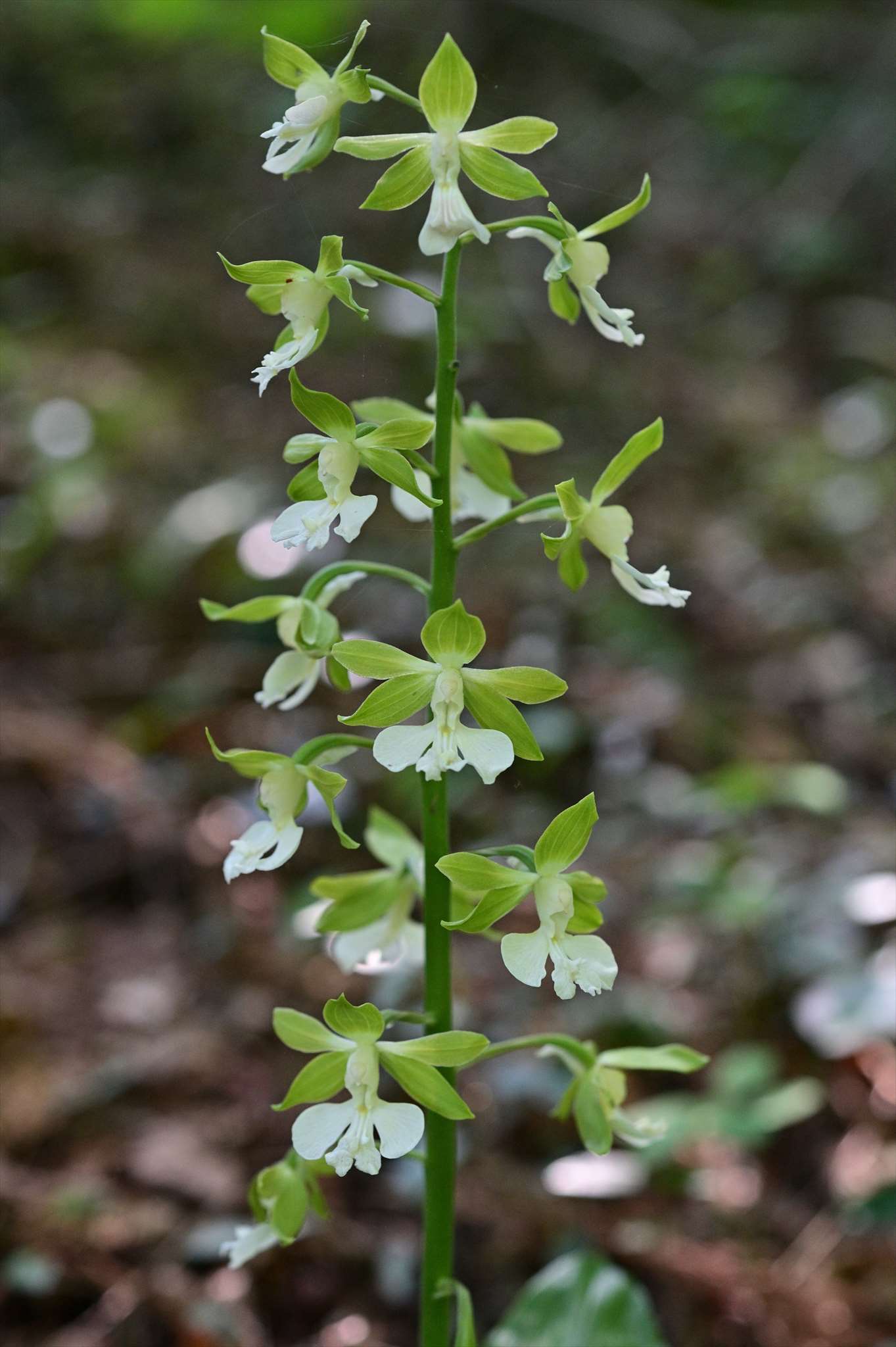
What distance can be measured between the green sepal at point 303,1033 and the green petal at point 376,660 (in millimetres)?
502

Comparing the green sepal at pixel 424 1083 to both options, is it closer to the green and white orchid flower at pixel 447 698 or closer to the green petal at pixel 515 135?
the green and white orchid flower at pixel 447 698

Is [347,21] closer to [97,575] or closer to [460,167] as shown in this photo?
[97,575]

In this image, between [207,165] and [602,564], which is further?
[207,165]

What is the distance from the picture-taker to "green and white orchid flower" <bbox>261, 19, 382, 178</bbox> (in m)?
1.53

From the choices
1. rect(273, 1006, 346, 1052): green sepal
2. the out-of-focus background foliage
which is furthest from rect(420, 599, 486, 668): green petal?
the out-of-focus background foliage

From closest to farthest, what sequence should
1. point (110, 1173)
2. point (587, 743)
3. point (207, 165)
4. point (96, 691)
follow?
point (110, 1173)
point (587, 743)
point (96, 691)
point (207, 165)

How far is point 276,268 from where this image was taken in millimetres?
1575

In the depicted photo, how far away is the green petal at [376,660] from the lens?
1.58 metres

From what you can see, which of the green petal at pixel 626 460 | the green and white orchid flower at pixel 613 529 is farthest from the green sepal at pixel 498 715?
the green petal at pixel 626 460

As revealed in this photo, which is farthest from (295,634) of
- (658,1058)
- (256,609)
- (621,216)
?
(658,1058)

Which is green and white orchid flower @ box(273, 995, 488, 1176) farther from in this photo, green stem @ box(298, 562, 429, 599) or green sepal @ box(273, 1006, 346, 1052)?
green stem @ box(298, 562, 429, 599)

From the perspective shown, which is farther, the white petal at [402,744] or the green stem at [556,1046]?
→ the green stem at [556,1046]

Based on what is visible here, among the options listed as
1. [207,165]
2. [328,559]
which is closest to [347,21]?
[207,165]

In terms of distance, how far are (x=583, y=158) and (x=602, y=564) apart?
4.09 metres
